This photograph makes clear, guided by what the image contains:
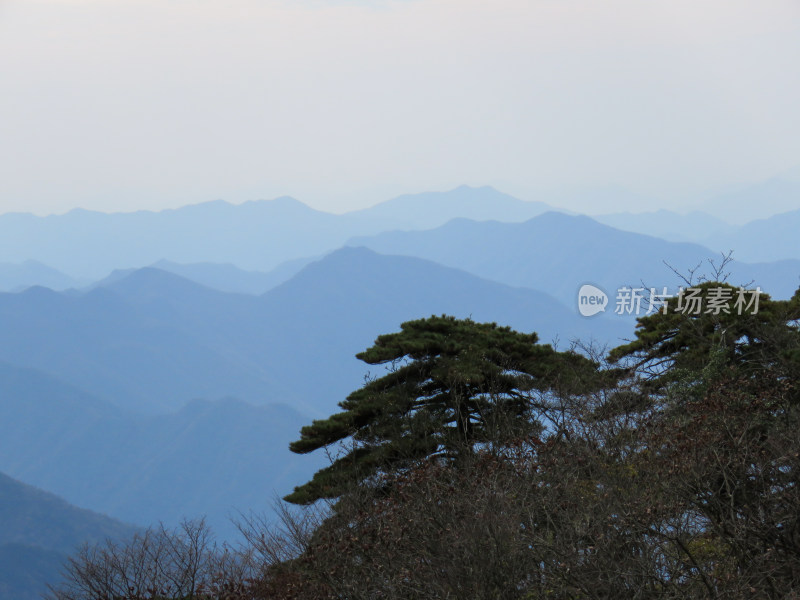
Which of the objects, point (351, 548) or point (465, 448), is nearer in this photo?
point (351, 548)

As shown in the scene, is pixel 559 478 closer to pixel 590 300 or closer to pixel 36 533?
pixel 590 300

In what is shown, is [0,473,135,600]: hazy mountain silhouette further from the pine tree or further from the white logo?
the white logo

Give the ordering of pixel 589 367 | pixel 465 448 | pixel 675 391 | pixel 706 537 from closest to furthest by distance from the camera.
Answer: pixel 706 537 < pixel 465 448 < pixel 675 391 < pixel 589 367

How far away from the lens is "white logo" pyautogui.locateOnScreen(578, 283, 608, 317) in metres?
18.2

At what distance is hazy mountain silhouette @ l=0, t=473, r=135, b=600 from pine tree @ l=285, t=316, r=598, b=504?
7808 cm

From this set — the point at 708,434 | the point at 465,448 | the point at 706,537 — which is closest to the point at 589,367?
the point at 465,448

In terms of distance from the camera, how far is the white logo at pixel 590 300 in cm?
1822

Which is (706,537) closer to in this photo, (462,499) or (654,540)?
(654,540)

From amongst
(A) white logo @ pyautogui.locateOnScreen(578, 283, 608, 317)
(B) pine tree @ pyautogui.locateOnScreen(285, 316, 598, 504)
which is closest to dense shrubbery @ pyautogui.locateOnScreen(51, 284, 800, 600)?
(B) pine tree @ pyautogui.locateOnScreen(285, 316, 598, 504)

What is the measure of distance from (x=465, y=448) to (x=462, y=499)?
13.2 feet

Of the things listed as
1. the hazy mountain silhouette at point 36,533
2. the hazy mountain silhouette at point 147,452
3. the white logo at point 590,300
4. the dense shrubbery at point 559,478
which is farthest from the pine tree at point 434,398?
the hazy mountain silhouette at point 147,452

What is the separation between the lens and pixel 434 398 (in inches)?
679

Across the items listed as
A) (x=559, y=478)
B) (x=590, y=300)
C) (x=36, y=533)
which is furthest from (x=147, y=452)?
(x=559, y=478)

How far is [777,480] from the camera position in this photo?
1049 cm
